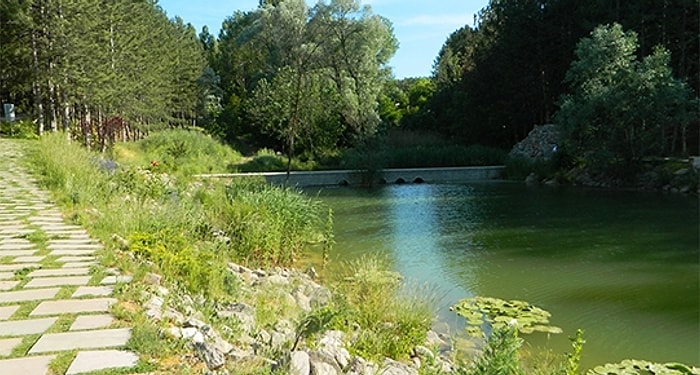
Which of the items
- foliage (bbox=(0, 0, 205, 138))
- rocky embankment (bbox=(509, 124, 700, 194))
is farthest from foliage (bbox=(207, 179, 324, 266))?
rocky embankment (bbox=(509, 124, 700, 194))

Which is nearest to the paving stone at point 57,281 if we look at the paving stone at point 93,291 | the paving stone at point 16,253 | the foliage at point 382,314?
the paving stone at point 93,291

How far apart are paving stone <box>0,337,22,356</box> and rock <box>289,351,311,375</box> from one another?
1179 mm

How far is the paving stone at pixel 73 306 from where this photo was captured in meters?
2.71

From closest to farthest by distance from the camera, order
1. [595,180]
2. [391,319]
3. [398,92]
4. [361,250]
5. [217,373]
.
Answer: [217,373] < [391,319] < [361,250] < [595,180] < [398,92]

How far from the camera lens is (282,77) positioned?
23.6 m

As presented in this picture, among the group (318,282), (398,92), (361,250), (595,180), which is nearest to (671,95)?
(595,180)

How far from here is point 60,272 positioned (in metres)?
3.42

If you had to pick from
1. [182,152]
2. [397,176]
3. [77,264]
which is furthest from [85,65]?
[77,264]

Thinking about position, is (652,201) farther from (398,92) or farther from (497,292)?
(398,92)

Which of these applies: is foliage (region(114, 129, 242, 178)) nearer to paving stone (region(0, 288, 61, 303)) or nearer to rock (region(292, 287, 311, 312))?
rock (region(292, 287, 311, 312))

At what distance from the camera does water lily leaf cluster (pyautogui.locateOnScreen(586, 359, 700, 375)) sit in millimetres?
4071

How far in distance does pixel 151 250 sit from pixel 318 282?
98.2 inches

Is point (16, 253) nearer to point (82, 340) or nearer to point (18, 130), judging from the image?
point (82, 340)

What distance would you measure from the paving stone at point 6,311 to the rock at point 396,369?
195 cm
